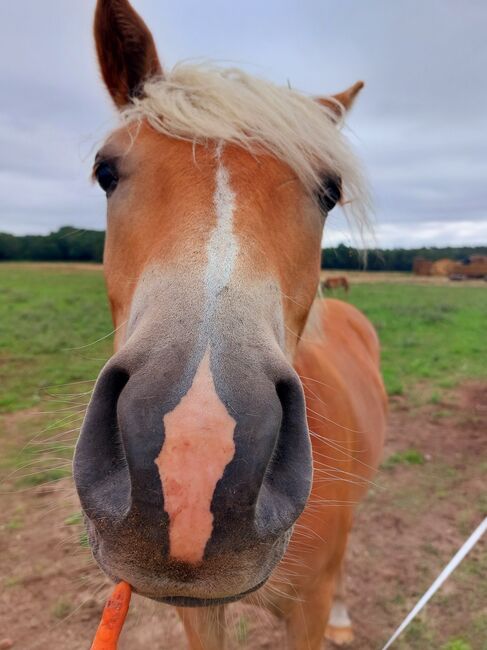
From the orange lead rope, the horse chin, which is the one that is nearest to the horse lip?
the horse chin

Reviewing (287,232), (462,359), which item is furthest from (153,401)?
(462,359)

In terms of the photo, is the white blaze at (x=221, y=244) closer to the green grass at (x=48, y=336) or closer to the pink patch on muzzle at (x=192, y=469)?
the pink patch on muzzle at (x=192, y=469)

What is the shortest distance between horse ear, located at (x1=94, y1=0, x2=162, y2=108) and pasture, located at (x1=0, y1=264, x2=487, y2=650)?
4.38 ft

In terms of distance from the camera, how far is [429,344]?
1382 centimetres

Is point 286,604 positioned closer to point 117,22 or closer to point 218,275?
point 218,275

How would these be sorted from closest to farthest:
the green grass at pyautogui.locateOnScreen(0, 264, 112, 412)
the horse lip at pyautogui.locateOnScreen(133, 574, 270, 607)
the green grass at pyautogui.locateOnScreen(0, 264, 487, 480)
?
the horse lip at pyautogui.locateOnScreen(133, 574, 270, 607) < the green grass at pyautogui.locateOnScreen(0, 264, 487, 480) < the green grass at pyautogui.locateOnScreen(0, 264, 112, 412)

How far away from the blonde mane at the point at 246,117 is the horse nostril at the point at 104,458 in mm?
1098

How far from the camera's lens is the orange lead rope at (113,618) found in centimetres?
146

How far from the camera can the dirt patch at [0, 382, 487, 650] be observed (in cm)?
347

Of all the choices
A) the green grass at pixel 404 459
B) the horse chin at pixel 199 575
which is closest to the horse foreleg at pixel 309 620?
the horse chin at pixel 199 575

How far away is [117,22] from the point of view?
95.2 inches

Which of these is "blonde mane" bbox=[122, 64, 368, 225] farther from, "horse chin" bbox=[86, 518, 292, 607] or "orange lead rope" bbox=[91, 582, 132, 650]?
"orange lead rope" bbox=[91, 582, 132, 650]

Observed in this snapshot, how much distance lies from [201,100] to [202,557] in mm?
1790

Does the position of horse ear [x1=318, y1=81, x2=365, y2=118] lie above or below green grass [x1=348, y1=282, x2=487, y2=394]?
above
